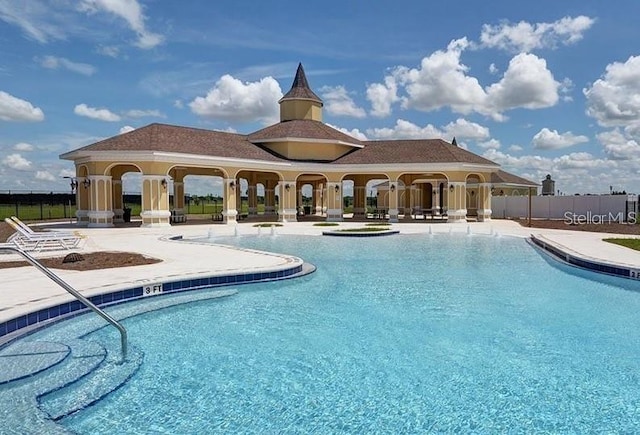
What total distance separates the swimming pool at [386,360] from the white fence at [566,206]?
77.2ft

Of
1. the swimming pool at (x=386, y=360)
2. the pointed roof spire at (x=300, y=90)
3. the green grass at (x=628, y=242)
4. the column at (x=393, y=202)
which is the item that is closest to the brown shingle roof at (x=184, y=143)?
the pointed roof spire at (x=300, y=90)

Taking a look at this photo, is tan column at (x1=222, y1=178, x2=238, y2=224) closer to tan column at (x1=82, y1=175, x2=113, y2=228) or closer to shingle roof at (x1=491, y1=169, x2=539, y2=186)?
tan column at (x1=82, y1=175, x2=113, y2=228)

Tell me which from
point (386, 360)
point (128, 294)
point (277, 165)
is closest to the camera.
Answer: point (386, 360)

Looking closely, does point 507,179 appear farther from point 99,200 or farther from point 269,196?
point 99,200

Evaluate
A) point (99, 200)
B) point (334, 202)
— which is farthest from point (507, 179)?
point (99, 200)

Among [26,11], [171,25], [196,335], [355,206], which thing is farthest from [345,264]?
[355,206]

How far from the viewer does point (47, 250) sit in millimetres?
13875

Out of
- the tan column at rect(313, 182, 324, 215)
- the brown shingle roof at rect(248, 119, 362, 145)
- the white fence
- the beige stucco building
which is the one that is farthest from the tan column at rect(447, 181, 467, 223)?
the tan column at rect(313, 182, 324, 215)

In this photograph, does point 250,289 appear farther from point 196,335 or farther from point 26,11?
point 26,11

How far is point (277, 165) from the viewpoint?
96.9 feet

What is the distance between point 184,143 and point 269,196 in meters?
13.0

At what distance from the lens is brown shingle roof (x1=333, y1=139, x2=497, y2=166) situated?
30.5m

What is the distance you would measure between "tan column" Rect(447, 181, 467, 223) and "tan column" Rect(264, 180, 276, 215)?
50.8 ft

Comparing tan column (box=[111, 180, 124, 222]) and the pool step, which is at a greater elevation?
tan column (box=[111, 180, 124, 222])
